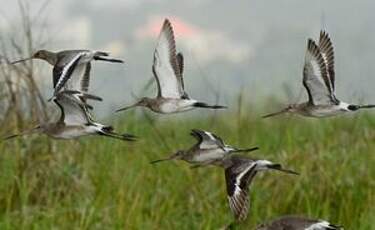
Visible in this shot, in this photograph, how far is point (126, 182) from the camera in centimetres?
776

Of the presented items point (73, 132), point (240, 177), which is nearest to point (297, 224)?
point (240, 177)

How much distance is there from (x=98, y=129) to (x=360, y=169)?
20.7 feet

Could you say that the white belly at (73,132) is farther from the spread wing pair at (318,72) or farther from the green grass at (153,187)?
the green grass at (153,187)

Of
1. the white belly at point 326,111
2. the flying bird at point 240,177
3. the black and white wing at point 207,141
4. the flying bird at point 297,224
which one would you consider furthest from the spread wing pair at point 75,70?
the flying bird at point 297,224

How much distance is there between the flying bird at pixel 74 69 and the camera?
215 cm

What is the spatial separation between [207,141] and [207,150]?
0.10 feet

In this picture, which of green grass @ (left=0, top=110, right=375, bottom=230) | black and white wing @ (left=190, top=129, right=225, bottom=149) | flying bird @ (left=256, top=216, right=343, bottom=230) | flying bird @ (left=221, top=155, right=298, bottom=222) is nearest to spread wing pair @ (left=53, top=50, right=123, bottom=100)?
black and white wing @ (left=190, top=129, right=225, bottom=149)

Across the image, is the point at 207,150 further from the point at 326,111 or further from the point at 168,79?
the point at 326,111

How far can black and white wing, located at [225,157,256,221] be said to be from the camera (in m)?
2.19

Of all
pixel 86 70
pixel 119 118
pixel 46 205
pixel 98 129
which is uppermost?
pixel 86 70

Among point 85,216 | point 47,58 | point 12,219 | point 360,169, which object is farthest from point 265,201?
point 47,58

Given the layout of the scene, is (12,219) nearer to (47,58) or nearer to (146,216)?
(146,216)

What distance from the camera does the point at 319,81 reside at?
7.77 ft

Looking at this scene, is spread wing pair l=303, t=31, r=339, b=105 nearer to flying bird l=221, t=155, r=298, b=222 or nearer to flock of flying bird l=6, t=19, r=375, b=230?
flock of flying bird l=6, t=19, r=375, b=230
